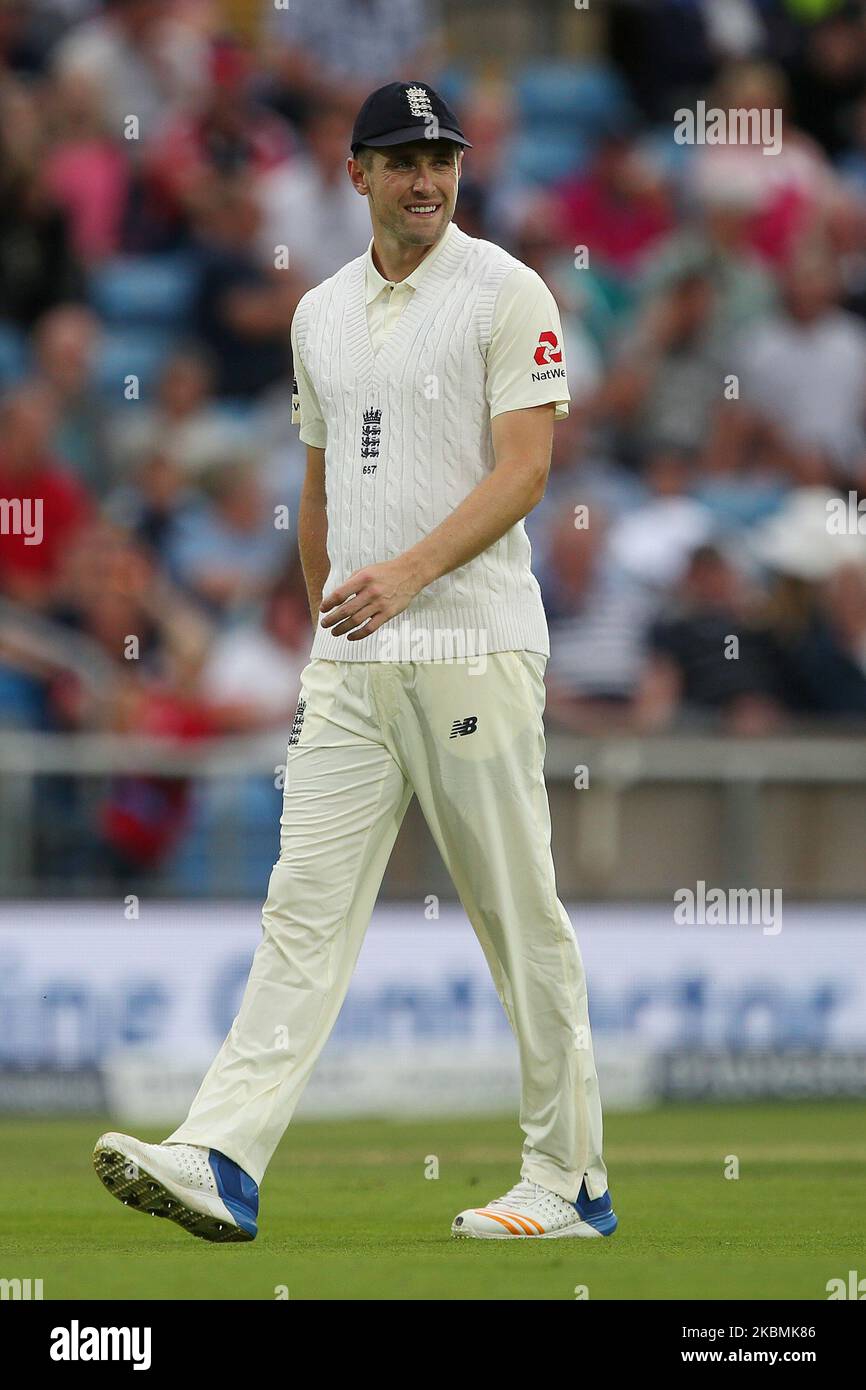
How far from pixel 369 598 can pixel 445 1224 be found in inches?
76.3

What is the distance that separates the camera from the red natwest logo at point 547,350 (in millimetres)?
6211

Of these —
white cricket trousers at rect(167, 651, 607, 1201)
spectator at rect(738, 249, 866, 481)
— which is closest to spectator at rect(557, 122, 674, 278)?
spectator at rect(738, 249, 866, 481)

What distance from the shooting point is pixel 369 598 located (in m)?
5.96

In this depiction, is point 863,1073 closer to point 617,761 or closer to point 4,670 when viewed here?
point 617,761

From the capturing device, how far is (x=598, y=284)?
52.6 feet

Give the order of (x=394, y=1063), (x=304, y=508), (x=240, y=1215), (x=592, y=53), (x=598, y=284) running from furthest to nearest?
(x=592, y=53)
(x=598, y=284)
(x=394, y=1063)
(x=304, y=508)
(x=240, y=1215)

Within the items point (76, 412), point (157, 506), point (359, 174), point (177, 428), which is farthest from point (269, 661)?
point (359, 174)

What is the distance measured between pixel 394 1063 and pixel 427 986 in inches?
15.9

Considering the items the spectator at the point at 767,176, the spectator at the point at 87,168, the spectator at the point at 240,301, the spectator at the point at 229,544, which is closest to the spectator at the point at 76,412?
the spectator at the point at 229,544

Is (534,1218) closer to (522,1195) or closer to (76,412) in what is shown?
(522,1195)

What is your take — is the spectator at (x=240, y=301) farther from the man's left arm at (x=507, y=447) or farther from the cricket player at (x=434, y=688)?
the man's left arm at (x=507, y=447)

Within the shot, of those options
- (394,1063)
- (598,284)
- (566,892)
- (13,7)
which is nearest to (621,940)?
(566,892)

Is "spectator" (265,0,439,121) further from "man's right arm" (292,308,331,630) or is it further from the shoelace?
the shoelace

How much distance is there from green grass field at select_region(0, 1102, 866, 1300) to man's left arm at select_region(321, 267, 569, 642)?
61.6 inches
